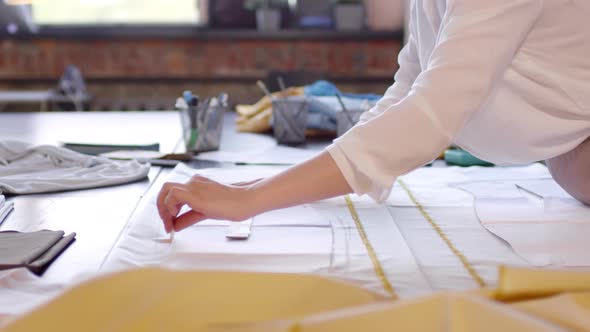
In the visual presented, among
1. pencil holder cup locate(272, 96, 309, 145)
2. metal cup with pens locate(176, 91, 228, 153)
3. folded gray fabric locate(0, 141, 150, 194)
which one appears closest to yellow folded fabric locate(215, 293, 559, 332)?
folded gray fabric locate(0, 141, 150, 194)

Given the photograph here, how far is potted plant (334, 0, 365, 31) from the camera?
3.97 metres

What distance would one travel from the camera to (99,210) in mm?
1104

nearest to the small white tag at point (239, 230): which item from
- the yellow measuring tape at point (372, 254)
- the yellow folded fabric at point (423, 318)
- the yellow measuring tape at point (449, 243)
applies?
the yellow measuring tape at point (372, 254)

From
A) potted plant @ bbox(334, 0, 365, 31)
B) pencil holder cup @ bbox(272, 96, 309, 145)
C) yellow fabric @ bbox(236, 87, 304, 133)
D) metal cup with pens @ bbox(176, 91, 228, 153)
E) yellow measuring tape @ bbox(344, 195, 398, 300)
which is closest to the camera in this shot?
yellow measuring tape @ bbox(344, 195, 398, 300)

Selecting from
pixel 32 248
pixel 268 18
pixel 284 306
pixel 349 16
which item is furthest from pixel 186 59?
pixel 284 306

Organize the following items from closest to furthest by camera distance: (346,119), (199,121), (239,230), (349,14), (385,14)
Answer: (239,230), (199,121), (346,119), (349,14), (385,14)

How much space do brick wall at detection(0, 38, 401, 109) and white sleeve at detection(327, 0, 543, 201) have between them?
10.4 ft

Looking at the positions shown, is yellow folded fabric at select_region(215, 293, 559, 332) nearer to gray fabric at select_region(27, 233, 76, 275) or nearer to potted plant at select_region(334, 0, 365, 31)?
gray fabric at select_region(27, 233, 76, 275)

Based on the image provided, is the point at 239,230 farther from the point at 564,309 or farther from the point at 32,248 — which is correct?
the point at 564,309

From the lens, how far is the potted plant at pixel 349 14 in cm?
397

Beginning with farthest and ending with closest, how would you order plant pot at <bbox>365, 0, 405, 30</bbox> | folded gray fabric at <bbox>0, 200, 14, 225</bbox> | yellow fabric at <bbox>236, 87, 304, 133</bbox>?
plant pot at <bbox>365, 0, 405, 30</bbox> → yellow fabric at <bbox>236, 87, 304, 133</bbox> → folded gray fabric at <bbox>0, 200, 14, 225</bbox>

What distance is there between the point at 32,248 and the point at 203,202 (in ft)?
0.71

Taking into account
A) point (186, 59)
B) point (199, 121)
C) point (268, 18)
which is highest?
point (268, 18)

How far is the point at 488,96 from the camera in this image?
995 millimetres
